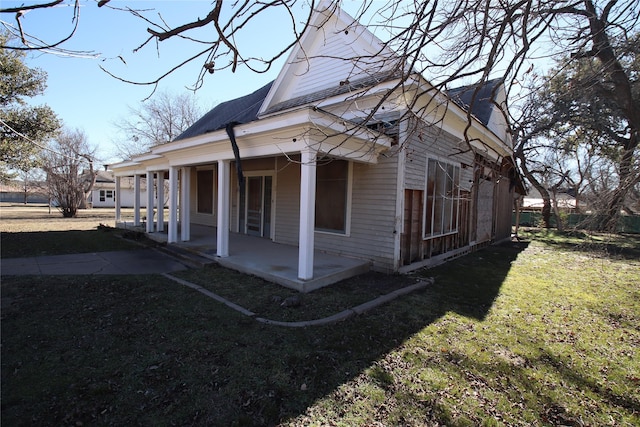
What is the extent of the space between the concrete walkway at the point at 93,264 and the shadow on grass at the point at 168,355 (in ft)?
3.49

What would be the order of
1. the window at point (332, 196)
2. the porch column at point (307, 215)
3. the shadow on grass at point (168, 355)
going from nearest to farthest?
the shadow on grass at point (168, 355) < the porch column at point (307, 215) < the window at point (332, 196)

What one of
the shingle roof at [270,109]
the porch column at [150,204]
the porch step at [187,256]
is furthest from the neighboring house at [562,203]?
the porch column at [150,204]

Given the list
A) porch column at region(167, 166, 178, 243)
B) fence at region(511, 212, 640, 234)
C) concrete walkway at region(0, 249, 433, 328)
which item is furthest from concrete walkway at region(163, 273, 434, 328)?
fence at region(511, 212, 640, 234)

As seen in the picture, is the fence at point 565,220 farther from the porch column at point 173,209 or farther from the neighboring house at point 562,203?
the porch column at point 173,209

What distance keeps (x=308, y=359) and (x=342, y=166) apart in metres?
4.96

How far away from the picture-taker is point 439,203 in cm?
823

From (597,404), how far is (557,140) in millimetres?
16716

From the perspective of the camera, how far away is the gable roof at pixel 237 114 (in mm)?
10971

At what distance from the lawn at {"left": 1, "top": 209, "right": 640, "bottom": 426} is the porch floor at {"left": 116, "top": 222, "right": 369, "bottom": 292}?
0.92 ft

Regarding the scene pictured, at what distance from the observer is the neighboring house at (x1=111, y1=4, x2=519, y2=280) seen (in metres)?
5.36

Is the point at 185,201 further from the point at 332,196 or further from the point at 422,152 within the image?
the point at 422,152

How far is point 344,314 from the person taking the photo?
4.27 m

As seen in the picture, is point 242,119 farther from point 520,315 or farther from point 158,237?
Result: point 520,315

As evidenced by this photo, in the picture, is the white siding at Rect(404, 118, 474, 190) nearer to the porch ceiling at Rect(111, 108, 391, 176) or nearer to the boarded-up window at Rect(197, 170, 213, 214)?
the porch ceiling at Rect(111, 108, 391, 176)
